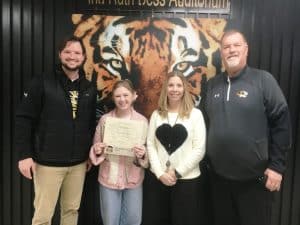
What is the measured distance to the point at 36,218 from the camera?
7.43 ft

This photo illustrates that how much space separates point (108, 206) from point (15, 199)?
3.28 ft

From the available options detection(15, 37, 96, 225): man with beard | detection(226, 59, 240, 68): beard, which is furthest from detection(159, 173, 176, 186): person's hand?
detection(226, 59, 240, 68): beard

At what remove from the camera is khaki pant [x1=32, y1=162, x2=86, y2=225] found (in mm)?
2242

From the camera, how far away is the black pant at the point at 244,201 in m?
2.11

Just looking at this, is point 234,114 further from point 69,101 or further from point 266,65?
point 69,101

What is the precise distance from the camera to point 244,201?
211 cm

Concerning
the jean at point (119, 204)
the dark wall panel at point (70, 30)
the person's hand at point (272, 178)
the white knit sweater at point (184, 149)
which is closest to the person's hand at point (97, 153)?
the jean at point (119, 204)

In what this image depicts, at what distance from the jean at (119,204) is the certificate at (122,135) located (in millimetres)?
297

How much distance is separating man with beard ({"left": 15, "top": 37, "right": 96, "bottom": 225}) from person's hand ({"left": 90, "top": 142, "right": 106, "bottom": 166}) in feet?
0.17

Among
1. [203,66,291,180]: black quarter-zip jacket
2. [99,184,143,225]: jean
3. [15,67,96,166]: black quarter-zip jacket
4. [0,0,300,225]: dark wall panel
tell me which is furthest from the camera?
[0,0,300,225]: dark wall panel

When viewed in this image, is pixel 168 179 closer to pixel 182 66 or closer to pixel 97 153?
pixel 97 153

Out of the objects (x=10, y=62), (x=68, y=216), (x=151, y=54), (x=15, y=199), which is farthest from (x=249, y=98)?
(x=15, y=199)

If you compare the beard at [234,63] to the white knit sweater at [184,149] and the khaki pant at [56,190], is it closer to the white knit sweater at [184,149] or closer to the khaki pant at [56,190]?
the white knit sweater at [184,149]

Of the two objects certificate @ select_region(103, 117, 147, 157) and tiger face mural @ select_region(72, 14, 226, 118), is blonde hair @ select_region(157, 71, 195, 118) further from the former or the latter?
tiger face mural @ select_region(72, 14, 226, 118)
